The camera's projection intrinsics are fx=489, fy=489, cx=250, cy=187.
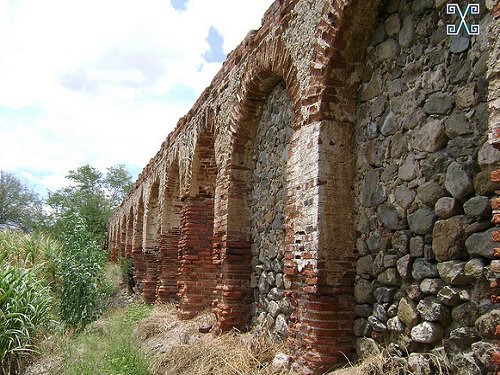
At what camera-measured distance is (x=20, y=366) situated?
7660 mm

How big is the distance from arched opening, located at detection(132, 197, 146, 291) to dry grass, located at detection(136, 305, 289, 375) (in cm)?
702

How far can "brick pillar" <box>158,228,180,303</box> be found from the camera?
37.2 ft

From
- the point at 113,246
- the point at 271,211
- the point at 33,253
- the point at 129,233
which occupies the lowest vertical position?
the point at 33,253

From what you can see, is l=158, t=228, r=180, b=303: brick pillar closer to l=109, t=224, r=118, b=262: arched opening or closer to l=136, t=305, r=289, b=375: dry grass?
l=136, t=305, r=289, b=375: dry grass

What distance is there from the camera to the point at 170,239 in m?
11.8

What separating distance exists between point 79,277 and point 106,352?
3.72 meters

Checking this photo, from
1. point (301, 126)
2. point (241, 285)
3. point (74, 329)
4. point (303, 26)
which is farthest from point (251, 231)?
point (74, 329)

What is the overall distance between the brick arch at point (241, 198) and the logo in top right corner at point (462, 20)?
2.87m

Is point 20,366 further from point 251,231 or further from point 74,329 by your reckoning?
point 251,231

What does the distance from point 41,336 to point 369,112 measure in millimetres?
6864

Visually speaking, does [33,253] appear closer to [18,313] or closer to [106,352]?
[18,313]

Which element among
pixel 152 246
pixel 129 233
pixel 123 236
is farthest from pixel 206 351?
pixel 123 236

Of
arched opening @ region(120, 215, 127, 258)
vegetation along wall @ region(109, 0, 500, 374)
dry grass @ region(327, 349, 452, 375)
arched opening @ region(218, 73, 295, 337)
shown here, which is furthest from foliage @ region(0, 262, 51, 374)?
arched opening @ region(120, 215, 127, 258)

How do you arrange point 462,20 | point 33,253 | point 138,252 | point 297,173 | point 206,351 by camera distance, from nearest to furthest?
1. point 462,20
2. point 297,173
3. point 206,351
4. point 33,253
5. point 138,252
